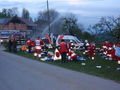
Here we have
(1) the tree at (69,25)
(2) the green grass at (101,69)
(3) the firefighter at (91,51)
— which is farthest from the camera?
(1) the tree at (69,25)

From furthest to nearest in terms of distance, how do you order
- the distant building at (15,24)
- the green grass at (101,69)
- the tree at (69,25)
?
the distant building at (15,24), the tree at (69,25), the green grass at (101,69)

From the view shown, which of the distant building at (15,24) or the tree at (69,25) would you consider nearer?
the tree at (69,25)

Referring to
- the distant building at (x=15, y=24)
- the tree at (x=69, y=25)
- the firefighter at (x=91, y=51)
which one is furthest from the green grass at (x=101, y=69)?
the distant building at (x=15, y=24)

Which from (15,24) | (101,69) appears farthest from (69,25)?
(101,69)

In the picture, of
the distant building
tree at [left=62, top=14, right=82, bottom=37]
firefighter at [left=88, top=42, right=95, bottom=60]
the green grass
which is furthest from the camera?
the distant building

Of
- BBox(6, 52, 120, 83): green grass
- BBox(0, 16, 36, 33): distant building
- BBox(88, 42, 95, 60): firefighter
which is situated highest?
BBox(0, 16, 36, 33): distant building

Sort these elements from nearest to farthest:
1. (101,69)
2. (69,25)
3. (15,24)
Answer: (101,69)
(69,25)
(15,24)

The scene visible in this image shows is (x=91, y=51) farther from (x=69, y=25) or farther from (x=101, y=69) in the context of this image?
(x=69, y=25)

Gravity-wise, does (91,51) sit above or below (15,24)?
below

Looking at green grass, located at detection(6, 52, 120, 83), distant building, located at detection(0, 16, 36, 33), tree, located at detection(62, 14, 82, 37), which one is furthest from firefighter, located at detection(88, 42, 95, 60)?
distant building, located at detection(0, 16, 36, 33)

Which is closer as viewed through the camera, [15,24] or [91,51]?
[91,51]

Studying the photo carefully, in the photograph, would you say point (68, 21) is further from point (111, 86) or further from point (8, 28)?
point (111, 86)

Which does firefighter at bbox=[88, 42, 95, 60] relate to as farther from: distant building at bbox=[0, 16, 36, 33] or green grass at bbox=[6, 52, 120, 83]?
distant building at bbox=[0, 16, 36, 33]

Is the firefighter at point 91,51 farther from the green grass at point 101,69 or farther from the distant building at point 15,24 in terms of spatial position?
the distant building at point 15,24
